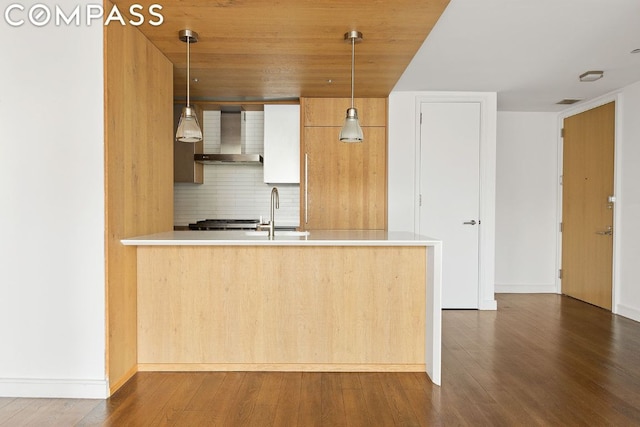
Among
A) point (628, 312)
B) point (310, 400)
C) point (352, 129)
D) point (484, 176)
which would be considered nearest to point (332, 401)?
point (310, 400)

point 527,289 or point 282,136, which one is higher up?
point 282,136

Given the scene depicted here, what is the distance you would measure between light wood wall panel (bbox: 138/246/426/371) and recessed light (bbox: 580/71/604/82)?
2.68 metres

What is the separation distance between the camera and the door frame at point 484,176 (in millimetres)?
4781

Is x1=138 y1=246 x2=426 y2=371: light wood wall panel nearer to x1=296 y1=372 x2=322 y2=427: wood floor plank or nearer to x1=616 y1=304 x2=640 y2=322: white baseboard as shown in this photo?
x1=296 y1=372 x2=322 y2=427: wood floor plank

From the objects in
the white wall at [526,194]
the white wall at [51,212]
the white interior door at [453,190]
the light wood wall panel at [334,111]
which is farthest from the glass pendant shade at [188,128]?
the white wall at [526,194]

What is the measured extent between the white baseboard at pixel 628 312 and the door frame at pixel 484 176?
→ 48.3 inches

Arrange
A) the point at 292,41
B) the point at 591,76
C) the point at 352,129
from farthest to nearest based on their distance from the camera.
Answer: the point at 591,76 → the point at 292,41 → the point at 352,129

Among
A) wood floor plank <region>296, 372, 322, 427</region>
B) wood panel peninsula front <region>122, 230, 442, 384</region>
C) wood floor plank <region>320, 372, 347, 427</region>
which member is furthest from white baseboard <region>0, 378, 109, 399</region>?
wood floor plank <region>320, 372, 347, 427</region>

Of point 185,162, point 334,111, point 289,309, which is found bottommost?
point 289,309

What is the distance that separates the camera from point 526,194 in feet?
18.7

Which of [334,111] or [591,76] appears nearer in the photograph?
[591,76]

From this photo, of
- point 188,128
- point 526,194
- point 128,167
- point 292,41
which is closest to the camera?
point 128,167

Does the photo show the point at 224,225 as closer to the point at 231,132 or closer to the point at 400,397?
the point at 231,132

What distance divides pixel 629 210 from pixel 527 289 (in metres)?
1.67
